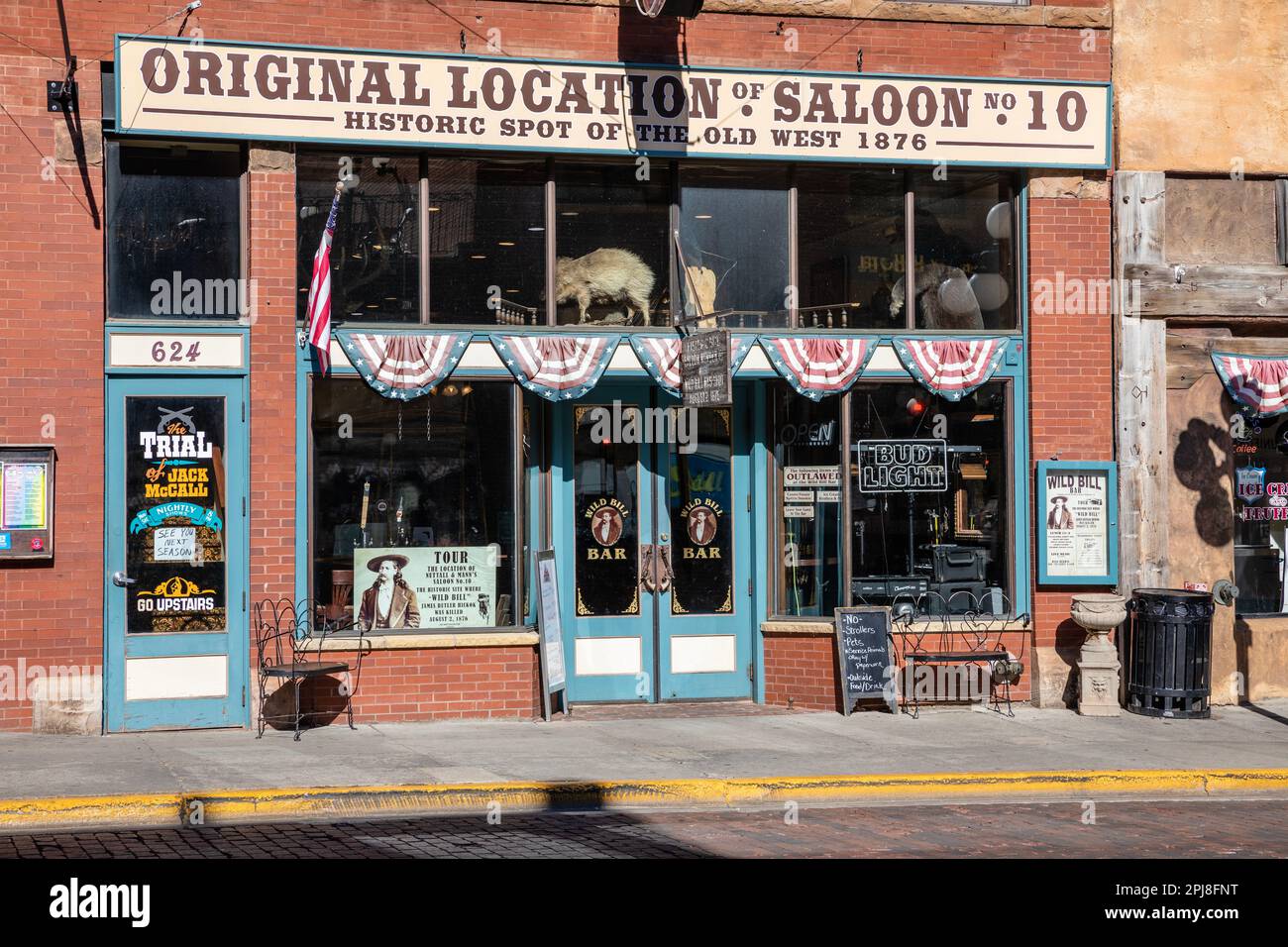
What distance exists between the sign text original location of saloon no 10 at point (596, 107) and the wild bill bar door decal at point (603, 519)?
2.65 meters

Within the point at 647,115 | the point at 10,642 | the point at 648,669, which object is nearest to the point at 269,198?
the point at 647,115

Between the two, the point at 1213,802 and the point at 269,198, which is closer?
the point at 1213,802

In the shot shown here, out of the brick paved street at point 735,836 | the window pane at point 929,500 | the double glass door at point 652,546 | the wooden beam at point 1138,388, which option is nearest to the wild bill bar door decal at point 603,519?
the double glass door at point 652,546

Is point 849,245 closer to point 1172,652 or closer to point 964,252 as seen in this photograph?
point 964,252

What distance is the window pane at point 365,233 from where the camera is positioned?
12.9 m

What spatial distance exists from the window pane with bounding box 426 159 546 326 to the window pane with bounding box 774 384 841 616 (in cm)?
260

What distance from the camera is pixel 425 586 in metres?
13.1

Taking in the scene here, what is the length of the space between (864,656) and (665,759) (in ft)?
9.77

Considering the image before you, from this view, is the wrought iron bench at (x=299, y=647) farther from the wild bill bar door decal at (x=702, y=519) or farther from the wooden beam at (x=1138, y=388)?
the wooden beam at (x=1138, y=388)

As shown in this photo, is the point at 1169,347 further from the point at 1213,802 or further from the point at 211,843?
the point at 211,843

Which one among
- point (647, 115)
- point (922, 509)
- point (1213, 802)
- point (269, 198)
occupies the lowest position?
point (1213, 802)

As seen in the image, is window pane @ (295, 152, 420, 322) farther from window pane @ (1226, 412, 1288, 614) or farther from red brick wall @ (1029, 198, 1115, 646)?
window pane @ (1226, 412, 1288, 614)
